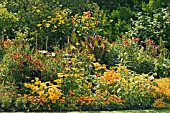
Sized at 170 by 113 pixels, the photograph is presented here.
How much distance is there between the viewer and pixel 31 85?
785 centimetres

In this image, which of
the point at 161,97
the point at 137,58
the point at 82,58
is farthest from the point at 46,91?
the point at 137,58

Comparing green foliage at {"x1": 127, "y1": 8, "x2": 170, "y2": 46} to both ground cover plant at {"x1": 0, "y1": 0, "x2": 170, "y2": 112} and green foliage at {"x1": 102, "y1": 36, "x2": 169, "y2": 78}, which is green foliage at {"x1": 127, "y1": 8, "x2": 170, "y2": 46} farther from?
green foliage at {"x1": 102, "y1": 36, "x2": 169, "y2": 78}

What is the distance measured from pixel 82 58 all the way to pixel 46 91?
5.65ft

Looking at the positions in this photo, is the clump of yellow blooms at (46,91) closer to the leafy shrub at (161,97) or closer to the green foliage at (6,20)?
the leafy shrub at (161,97)

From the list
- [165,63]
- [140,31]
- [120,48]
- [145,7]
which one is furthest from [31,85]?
[145,7]

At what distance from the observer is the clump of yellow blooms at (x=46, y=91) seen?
764 centimetres

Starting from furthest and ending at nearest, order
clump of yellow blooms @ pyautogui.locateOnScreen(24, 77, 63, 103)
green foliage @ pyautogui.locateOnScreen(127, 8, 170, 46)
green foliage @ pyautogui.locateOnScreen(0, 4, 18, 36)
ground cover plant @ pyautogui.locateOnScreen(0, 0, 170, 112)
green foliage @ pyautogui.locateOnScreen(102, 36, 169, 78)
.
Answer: green foliage @ pyautogui.locateOnScreen(127, 8, 170, 46) < green foliage @ pyautogui.locateOnScreen(0, 4, 18, 36) < green foliage @ pyautogui.locateOnScreen(102, 36, 169, 78) < ground cover plant @ pyautogui.locateOnScreen(0, 0, 170, 112) < clump of yellow blooms @ pyautogui.locateOnScreen(24, 77, 63, 103)

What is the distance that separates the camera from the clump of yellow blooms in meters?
7.64

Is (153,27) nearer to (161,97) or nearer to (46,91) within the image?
(161,97)

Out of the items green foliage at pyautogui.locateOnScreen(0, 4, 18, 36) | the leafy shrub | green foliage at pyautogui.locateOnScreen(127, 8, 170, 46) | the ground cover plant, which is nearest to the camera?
the ground cover plant

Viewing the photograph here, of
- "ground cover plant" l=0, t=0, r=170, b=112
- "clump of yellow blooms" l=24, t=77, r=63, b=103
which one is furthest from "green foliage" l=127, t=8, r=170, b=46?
"clump of yellow blooms" l=24, t=77, r=63, b=103

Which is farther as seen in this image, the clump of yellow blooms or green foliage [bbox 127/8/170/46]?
green foliage [bbox 127/8/170/46]

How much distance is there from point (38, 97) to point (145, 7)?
6088 mm

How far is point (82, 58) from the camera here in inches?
367
